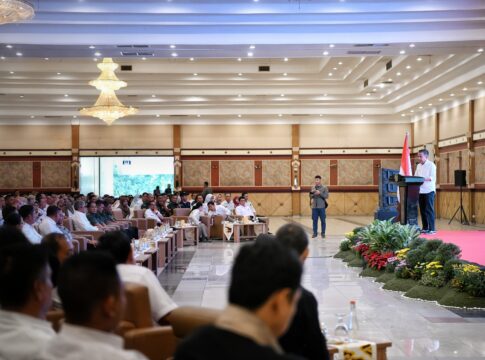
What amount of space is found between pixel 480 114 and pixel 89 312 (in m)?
21.5

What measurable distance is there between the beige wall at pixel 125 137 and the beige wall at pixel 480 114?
13300 mm

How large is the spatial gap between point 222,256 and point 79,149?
16.6 meters

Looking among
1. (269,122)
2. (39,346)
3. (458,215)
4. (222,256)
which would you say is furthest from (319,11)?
(269,122)

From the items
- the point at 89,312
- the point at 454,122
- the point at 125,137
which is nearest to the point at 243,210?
the point at 454,122

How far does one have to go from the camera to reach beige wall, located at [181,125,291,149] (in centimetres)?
2909

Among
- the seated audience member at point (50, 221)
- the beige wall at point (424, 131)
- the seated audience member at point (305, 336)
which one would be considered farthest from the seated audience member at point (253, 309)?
the beige wall at point (424, 131)

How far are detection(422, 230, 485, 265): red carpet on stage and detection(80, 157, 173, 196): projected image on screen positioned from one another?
1756cm

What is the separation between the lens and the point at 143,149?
28828 millimetres

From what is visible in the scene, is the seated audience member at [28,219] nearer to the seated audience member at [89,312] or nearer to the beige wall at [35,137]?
the seated audience member at [89,312]

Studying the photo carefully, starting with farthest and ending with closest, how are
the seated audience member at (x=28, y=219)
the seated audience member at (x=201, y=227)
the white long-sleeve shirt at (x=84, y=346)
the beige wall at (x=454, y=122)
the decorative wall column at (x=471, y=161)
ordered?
the beige wall at (x=454, y=122)
the decorative wall column at (x=471, y=161)
the seated audience member at (x=201, y=227)
the seated audience member at (x=28, y=219)
the white long-sleeve shirt at (x=84, y=346)

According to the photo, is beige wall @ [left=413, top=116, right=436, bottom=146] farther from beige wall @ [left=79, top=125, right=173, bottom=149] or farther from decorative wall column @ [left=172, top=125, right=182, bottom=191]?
beige wall @ [left=79, top=125, right=173, bottom=149]

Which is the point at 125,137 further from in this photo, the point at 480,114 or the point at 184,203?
the point at 480,114

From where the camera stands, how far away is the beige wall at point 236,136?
1145 inches

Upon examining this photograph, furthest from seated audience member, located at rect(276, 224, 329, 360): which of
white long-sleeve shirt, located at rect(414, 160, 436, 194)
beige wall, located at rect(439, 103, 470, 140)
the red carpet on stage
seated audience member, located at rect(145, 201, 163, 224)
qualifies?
beige wall, located at rect(439, 103, 470, 140)
